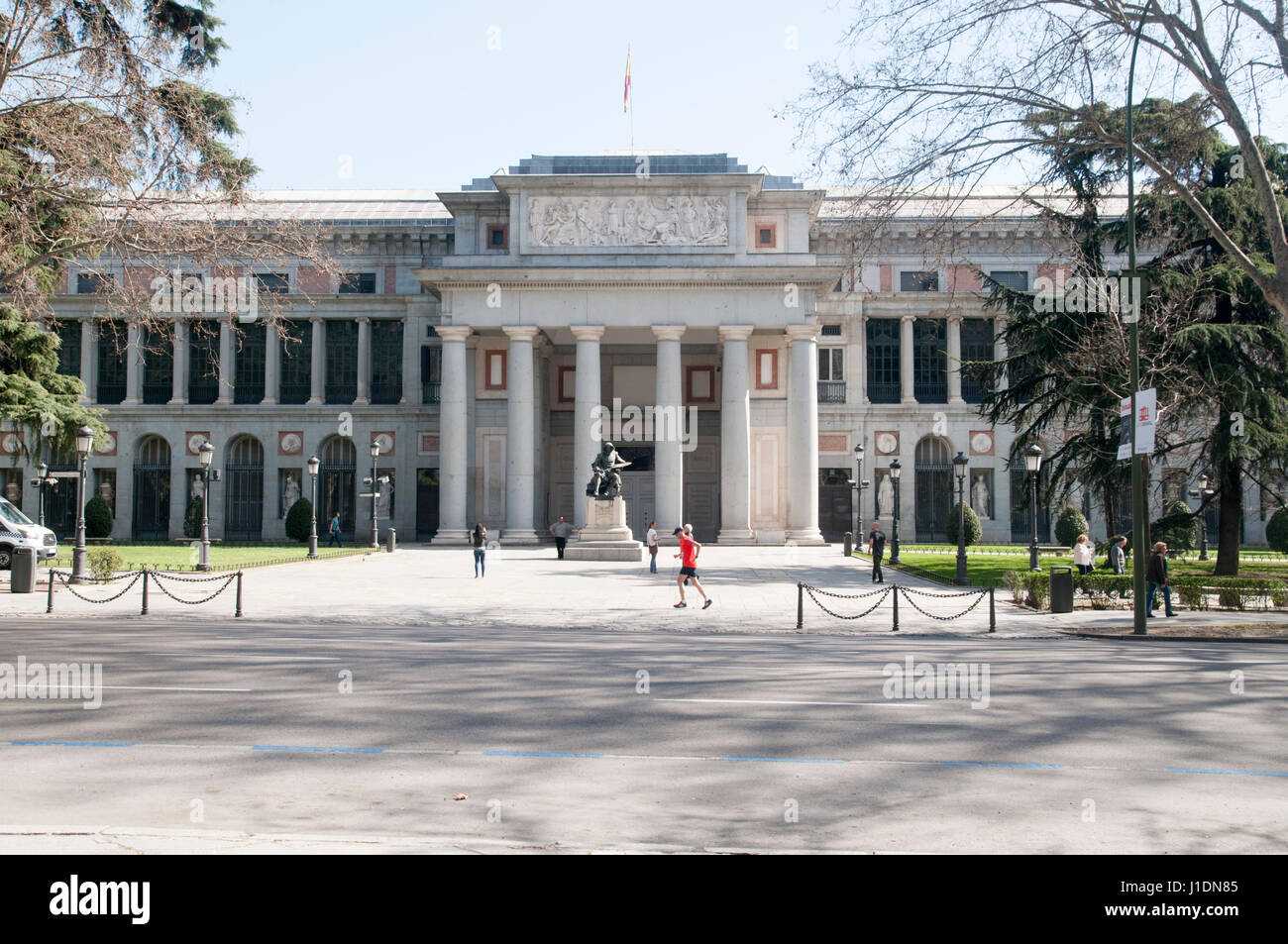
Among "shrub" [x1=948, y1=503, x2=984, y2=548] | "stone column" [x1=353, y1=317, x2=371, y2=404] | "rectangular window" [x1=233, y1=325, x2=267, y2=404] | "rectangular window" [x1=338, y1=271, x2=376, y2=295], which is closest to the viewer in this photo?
"shrub" [x1=948, y1=503, x2=984, y2=548]

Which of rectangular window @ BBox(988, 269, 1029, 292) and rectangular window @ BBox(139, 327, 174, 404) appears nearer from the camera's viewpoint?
rectangular window @ BBox(988, 269, 1029, 292)

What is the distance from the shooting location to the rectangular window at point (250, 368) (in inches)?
2522

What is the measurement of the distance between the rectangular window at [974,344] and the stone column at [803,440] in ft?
50.8

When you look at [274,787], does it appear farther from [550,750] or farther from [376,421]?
[376,421]

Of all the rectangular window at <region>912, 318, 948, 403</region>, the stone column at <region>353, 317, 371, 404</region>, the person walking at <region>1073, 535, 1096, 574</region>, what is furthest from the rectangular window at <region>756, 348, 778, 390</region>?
the person walking at <region>1073, 535, 1096, 574</region>

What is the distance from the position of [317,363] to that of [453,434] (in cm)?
1539

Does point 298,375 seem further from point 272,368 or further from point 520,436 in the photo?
point 520,436

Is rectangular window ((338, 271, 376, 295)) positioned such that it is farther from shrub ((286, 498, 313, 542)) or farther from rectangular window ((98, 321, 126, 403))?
rectangular window ((98, 321, 126, 403))

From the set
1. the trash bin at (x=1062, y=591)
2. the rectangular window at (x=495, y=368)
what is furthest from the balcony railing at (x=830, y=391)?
the trash bin at (x=1062, y=591)

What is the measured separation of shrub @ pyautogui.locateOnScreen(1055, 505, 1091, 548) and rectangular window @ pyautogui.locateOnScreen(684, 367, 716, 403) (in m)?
19.8

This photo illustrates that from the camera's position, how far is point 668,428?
51.4 meters

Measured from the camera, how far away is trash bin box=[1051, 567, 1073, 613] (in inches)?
905

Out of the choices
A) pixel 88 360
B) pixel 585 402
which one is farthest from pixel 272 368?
pixel 585 402

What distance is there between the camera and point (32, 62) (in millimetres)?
20453
